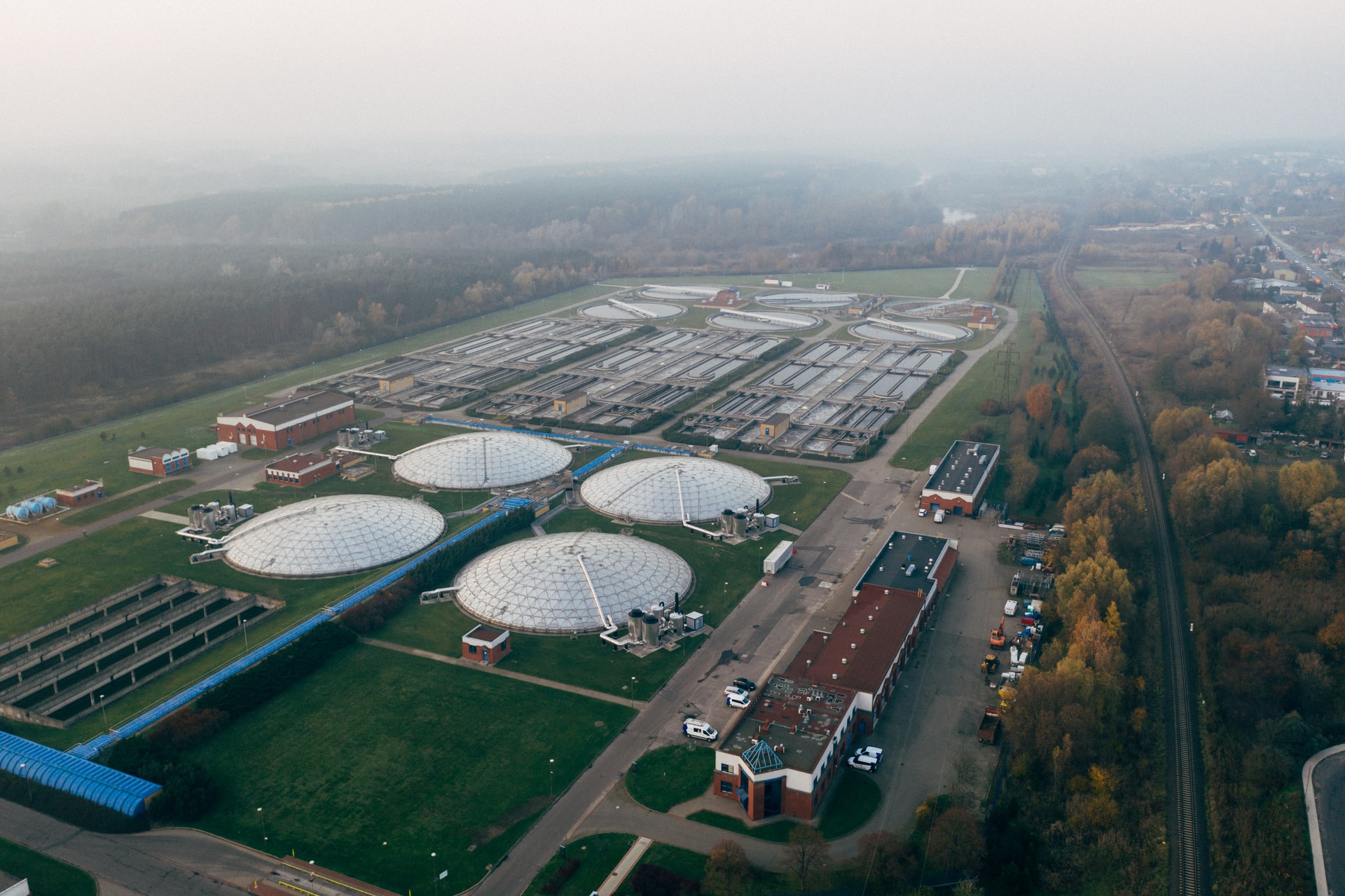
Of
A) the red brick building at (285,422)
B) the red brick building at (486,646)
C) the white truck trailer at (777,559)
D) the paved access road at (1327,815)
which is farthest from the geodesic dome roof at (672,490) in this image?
the paved access road at (1327,815)

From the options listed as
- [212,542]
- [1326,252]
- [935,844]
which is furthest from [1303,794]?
[1326,252]


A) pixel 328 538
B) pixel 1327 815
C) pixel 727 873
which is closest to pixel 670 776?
pixel 727 873

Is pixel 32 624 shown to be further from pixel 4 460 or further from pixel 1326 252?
pixel 1326 252

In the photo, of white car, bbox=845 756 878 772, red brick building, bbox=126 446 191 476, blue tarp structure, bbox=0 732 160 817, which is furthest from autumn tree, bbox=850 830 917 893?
red brick building, bbox=126 446 191 476

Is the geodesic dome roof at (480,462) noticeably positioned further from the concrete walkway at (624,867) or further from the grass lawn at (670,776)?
the concrete walkway at (624,867)

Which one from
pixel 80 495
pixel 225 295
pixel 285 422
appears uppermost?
pixel 225 295

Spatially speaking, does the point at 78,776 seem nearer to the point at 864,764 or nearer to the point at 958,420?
the point at 864,764

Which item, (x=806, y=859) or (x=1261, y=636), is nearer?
(x=806, y=859)
